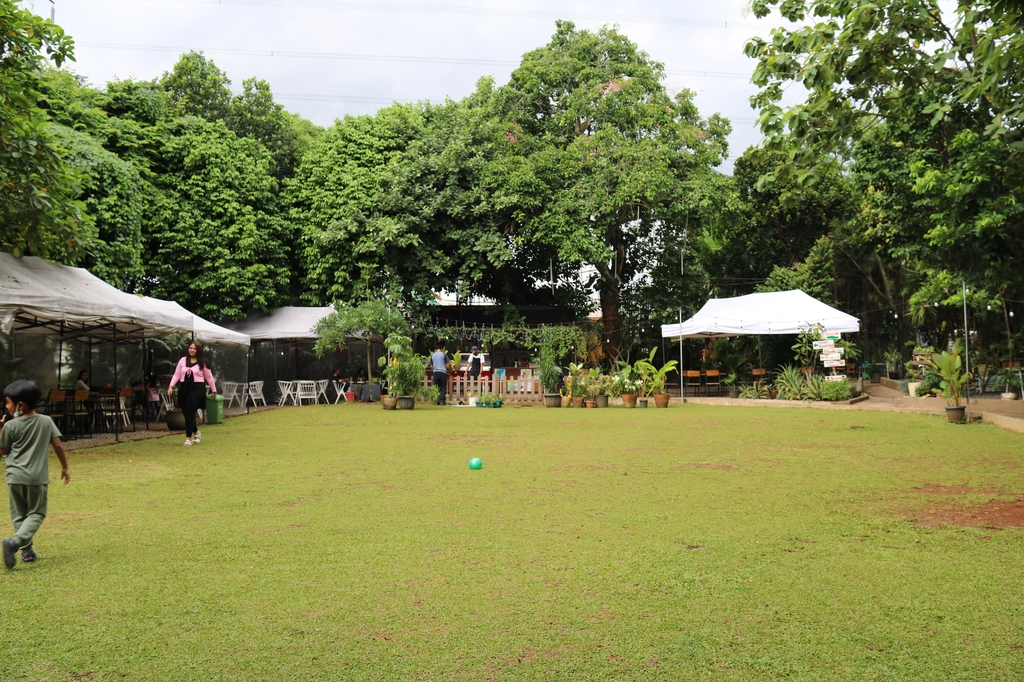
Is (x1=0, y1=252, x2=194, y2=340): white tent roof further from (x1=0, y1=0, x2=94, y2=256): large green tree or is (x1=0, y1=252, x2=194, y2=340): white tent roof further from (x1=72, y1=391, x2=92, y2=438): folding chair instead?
(x1=72, y1=391, x2=92, y2=438): folding chair

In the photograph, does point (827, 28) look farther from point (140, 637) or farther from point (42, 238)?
point (42, 238)

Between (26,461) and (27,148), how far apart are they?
279 inches

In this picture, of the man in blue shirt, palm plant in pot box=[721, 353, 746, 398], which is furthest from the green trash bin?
palm plant in pot box=[721, 353, 746, 398]

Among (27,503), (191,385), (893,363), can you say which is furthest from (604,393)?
(893,363)

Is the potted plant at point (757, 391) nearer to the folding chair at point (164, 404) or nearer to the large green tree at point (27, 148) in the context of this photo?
the folding chair at point (164, 404)

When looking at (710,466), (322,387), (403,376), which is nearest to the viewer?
(710,466)

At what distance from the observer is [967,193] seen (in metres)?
11.6

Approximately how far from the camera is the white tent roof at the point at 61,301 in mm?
11086

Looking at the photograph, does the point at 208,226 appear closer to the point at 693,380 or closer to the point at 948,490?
the point at 693,380

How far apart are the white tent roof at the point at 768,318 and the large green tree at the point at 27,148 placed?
55.3 feet

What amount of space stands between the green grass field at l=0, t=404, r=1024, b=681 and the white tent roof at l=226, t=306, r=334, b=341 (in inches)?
622

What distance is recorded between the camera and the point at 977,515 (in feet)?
20.8

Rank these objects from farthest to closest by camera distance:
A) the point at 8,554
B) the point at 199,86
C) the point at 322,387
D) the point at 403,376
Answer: the point at 199,86 → the point at 322,387 → the point at 403,376 → the point at 8,554

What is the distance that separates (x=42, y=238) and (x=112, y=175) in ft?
35.6
